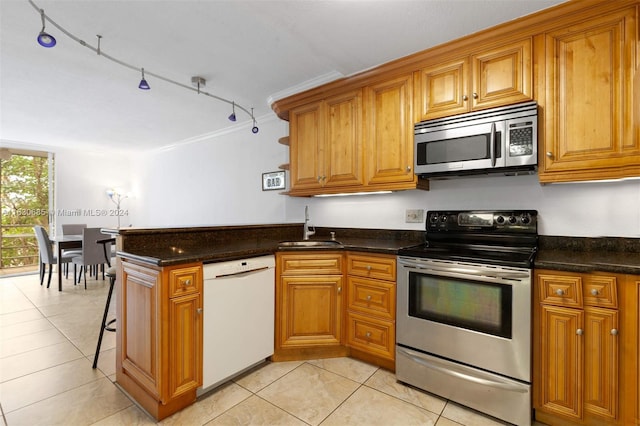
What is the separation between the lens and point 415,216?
8.81ft

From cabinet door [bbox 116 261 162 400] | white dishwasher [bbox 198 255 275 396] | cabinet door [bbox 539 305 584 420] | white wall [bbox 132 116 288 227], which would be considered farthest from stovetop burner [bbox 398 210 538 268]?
white wall [bbox 132 116 288 227]

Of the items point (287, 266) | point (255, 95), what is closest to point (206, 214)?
point (255, 95)

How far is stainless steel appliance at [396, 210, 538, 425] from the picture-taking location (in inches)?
65.7

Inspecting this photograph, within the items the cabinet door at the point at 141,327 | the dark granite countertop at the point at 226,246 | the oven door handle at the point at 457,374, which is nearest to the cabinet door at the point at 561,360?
the oven door handle at the point at 457,374

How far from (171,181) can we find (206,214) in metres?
1.25

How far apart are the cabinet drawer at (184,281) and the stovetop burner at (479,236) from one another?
133cm

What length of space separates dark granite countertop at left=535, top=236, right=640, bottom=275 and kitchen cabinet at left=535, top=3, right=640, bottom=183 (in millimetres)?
456

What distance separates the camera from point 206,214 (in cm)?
499

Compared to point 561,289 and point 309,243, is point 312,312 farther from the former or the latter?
point 561,289

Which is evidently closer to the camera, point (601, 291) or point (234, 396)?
point (601, 291)

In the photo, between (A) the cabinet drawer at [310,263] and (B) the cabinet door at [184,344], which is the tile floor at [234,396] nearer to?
(B) the cabinet door at [184,344]

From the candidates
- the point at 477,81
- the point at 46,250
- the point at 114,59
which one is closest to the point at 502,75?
the point at 477,81

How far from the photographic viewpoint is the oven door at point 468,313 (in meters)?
1.67

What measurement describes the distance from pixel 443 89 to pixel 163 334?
245 centimetres
